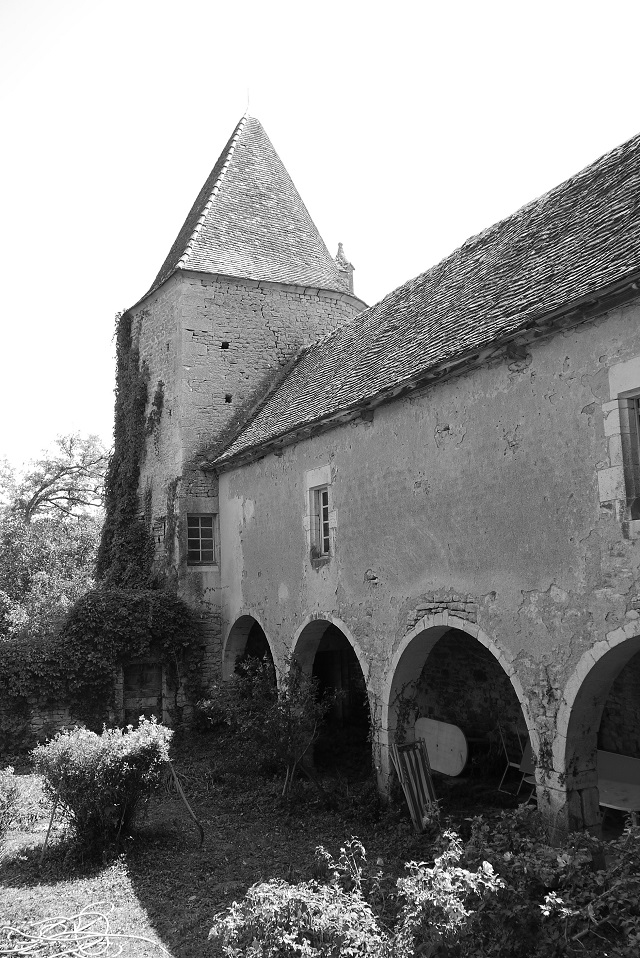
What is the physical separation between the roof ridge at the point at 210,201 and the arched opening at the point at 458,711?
8.96 metres

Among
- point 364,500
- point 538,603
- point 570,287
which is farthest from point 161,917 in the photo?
point 570,287

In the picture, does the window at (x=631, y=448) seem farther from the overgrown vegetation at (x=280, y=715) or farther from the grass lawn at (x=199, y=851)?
the overgrown vegetation at (x=280, y=715)

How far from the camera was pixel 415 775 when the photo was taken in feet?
28.3

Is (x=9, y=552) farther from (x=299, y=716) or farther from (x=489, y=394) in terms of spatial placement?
(x=489, y=394)

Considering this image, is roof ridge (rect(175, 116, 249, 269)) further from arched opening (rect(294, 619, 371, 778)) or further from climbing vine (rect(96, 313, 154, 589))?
arched opening (rect(294, 619, 371, 778))

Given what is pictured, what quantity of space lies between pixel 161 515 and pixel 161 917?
936 centimetres

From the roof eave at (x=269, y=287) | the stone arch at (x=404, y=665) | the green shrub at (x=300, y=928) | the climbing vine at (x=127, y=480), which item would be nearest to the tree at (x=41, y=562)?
the climbing vine at (x=127, y=480)

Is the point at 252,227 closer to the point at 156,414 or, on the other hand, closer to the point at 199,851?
the point at 156,414

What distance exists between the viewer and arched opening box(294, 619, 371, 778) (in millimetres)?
10938

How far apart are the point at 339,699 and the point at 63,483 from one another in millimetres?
18792

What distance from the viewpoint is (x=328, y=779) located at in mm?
10164

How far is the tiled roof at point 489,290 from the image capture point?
7.03 metres

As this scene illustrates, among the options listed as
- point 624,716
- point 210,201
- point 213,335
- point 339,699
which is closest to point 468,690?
point 624,716

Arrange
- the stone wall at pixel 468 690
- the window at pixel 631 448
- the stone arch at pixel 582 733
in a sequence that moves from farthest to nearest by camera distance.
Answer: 1. the stone wall at pixel 468 690
2. the stone arch at pixel 582 733
3. the window at pixel 631 448
